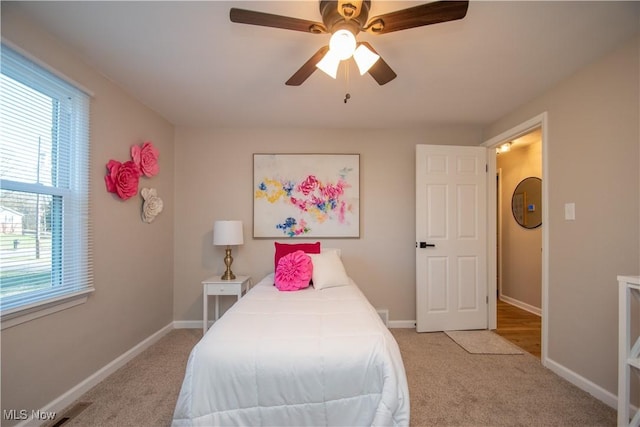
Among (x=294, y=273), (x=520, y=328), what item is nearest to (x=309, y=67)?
(x=294, y=273)

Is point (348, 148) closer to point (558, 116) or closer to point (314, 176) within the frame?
point (314, 176)

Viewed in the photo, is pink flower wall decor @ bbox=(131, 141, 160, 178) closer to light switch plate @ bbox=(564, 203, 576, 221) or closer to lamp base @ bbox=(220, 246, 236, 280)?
lamp base @ bbox=(220, 246, 236, 280)

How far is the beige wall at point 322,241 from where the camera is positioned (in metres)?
3.23

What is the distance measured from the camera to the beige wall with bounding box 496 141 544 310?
12.3 feet

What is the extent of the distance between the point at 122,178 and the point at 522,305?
16.6 ft

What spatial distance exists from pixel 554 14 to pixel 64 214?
3216 millimetres

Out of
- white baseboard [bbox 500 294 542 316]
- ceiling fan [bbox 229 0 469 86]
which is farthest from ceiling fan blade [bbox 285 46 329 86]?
white baseboard [bbox 500 294 542 316]

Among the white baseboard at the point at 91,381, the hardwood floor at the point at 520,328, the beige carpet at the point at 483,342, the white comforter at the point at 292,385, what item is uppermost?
the white comforter at the point at 292,385

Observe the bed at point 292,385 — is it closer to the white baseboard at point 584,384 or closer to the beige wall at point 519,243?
the white baseboard at point 584,384

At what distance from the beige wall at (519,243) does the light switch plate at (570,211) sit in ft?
6.09

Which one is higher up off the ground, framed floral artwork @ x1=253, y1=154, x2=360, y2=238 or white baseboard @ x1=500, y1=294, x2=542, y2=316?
framed floral artwork @ x1=253, y1=154, x2=360, y2=238

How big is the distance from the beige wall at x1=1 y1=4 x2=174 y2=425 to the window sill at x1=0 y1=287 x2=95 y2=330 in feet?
0.12

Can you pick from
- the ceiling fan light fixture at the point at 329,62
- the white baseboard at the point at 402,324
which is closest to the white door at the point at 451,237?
the white baseboard at the point at 402,324

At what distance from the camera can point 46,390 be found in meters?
1.68
